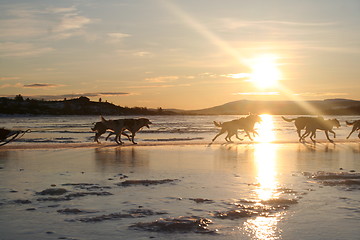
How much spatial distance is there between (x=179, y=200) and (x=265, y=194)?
1.69 meters

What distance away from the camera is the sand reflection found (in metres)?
5.87

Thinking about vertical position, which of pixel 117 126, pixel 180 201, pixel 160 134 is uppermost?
pixel 117 126

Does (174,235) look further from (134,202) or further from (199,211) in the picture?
(134,202)

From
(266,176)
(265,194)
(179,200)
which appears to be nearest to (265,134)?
(266,176)

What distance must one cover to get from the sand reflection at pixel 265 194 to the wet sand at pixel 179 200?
13 millimetres

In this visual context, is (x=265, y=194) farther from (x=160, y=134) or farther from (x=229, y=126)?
(x=160, y=134)

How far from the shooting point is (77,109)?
122 meters

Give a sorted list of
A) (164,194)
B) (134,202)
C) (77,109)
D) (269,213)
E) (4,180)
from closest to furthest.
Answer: (269,213) → (134,202) → (164,194) → (4,180) → (77,109)

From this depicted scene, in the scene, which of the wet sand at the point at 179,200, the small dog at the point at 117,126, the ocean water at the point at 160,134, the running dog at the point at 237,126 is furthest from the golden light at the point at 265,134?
the wet sand at the point at 179,200

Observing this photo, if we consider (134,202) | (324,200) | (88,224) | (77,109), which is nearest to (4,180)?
(134,202)

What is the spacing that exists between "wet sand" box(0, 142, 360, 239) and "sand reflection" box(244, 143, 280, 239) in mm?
13

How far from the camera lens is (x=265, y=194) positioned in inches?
328

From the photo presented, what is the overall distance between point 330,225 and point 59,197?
15.4 feet

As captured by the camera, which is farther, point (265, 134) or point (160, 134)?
point (265, 134)
